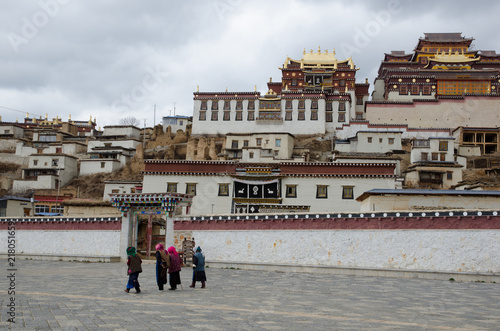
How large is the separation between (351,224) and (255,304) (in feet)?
35.5

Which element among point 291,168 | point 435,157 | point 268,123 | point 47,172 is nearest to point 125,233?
point 291,168

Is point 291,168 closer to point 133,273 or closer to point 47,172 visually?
point 133,273

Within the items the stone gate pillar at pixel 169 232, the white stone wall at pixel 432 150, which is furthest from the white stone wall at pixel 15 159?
the stone gate pillar at pixel 169 232

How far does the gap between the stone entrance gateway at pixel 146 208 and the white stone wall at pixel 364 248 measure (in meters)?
1.49

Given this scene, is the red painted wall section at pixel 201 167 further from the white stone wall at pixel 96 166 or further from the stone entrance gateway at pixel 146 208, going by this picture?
the white stone wall at pixel 96 166

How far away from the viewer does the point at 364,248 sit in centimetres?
2233

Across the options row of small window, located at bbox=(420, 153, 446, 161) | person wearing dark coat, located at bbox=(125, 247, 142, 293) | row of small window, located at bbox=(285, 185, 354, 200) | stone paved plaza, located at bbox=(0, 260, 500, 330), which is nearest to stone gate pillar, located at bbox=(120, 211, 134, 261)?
stone paved plaza, located at bbox=(0, 260, 500, 330)

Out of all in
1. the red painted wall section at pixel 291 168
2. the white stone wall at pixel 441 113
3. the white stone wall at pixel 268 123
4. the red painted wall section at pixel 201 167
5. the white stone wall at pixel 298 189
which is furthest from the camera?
the white stone wall at pixel 441 113

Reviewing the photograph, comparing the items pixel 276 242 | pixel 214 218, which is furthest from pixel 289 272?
pixel 214 218

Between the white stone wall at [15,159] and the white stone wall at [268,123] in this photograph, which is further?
the white stone wall at [15,159]

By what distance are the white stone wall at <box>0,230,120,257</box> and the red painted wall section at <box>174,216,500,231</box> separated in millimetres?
4291

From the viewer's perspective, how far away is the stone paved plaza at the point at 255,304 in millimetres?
10070

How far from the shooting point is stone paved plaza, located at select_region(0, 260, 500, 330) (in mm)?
10070

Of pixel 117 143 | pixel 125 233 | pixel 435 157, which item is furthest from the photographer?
pixel 117 143
